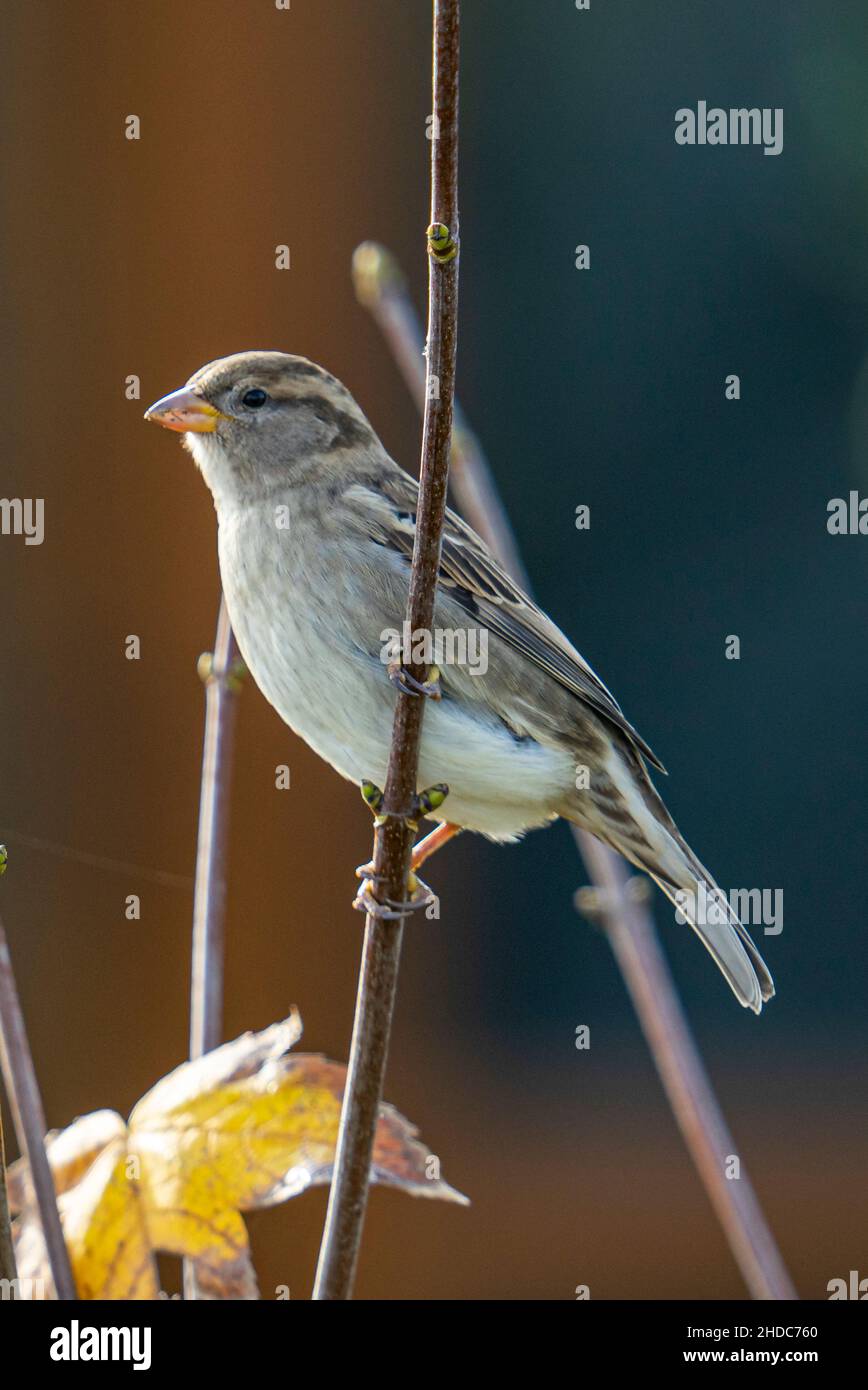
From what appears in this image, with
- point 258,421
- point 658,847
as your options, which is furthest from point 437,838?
point 258,421

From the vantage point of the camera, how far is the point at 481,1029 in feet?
19.6

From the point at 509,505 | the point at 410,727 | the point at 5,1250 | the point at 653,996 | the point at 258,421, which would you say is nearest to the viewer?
the point at 5,1250

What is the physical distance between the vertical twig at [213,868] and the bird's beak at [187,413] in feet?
3.98

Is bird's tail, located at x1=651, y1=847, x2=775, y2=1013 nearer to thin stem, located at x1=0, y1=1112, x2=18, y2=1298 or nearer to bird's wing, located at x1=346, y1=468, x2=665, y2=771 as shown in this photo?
bird's wing, located at x1=346, y1=468, x2=665, y2=771

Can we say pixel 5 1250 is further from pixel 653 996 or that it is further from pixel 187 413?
pixel 187 413

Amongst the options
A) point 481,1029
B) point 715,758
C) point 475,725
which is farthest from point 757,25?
point 475,725

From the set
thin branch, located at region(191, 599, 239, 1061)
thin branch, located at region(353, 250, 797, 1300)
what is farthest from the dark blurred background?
thin branch, located at region(191, 599, 239, 1061)

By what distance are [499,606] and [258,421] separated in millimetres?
566

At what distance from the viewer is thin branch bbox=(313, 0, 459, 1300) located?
1.32 meters

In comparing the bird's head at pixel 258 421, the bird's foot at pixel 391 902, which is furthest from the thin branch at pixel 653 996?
the bird's head at pixel 258 421

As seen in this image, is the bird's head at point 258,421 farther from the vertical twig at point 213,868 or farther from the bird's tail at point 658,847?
the vertical twig at point 213,868

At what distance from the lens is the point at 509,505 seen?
6039 mm

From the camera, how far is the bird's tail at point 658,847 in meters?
2.97

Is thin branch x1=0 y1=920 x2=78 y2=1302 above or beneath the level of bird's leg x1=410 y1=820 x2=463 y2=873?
beneath
